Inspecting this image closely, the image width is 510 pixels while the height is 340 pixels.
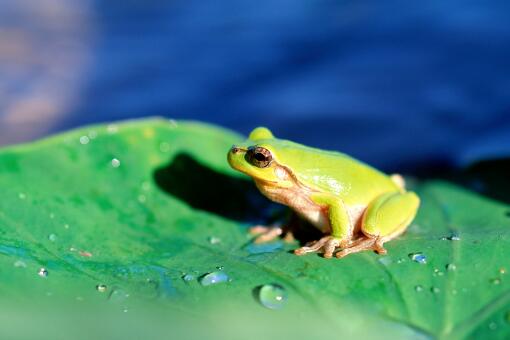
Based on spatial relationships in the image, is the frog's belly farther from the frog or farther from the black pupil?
the black pupil

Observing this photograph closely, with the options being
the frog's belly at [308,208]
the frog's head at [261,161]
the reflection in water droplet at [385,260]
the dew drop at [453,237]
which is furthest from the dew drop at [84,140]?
the dew drop at [453,237]

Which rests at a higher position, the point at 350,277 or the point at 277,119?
the point at 277,119

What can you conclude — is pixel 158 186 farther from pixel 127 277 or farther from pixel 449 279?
pixel 449 279

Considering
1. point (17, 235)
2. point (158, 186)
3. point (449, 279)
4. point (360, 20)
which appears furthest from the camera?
point (360, 20)

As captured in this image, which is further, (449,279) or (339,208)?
(339,208)

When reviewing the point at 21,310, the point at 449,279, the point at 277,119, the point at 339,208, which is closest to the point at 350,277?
the point at 449,279

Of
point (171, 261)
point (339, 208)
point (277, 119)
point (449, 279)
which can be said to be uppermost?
point (277, 119)

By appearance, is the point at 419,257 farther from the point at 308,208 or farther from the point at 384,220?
the point at 308,208

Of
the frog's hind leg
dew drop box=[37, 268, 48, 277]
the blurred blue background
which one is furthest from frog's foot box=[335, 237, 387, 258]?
the blurred blue background
